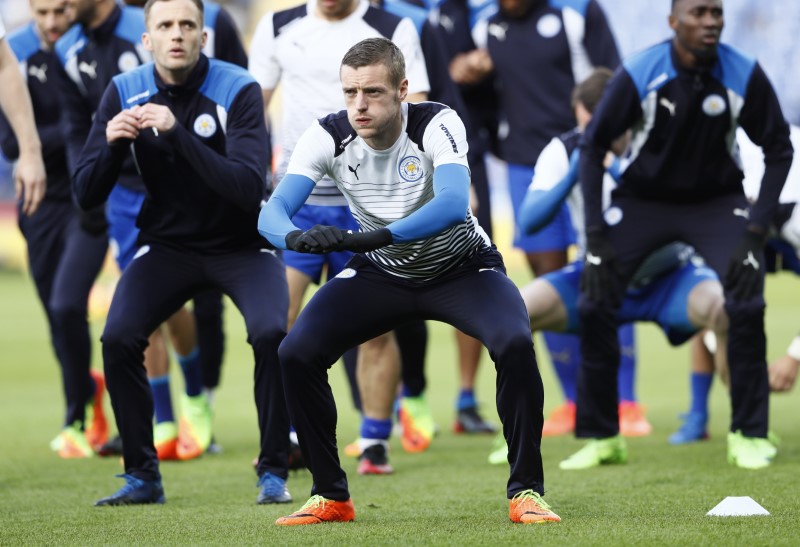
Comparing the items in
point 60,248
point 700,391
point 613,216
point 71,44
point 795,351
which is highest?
point 71,44

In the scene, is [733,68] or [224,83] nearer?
[224,83]

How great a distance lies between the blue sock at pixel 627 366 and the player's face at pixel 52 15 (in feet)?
13.4

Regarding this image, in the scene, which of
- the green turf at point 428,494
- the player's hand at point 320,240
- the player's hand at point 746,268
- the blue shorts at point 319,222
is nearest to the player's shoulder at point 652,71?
the player's hand at point 746,268

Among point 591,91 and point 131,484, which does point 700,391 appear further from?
point 131,484

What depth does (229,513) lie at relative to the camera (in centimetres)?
587

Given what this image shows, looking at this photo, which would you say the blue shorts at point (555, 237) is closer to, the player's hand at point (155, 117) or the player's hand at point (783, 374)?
the player's hand at point (783, 374)

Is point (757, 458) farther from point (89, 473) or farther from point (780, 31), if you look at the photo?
point (780, 31)

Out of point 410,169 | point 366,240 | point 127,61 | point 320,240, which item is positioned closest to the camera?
point 320,240

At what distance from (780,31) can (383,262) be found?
20804 mm

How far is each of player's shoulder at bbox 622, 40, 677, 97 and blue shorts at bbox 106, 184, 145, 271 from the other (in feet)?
9.60

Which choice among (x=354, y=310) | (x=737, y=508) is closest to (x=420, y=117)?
(x=354, y=310)

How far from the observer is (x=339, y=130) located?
5586 mm

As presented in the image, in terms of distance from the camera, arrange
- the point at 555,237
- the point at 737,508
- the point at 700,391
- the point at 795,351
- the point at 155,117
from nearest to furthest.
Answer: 1. the point at 737,508
2. the point at 155,117
3. the point at 795,351
4. the point at 700,391
5. the point at 555,237

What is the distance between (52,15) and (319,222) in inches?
83.4
